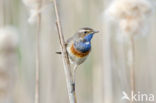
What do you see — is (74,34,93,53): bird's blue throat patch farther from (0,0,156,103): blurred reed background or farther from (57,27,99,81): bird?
(0,0,156,103): blurred reed background

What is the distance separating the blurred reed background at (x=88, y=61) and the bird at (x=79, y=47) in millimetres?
419

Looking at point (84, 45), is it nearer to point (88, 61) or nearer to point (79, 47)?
point (79, 47)

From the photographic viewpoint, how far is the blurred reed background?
264 cm

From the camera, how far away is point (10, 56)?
2209mm

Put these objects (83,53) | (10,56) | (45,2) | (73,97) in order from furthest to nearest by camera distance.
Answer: (10,56) → (83,53) → (45,2) → (73,97)

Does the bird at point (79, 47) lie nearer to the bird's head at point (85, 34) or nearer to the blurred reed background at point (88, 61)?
the bird's head at point (85, 34)

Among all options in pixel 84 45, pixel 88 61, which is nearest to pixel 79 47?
pixel 84 45

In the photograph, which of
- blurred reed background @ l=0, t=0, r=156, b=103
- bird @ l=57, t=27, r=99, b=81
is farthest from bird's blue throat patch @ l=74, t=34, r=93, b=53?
blurred reed background @ l=0, t=0, r=156, b=103

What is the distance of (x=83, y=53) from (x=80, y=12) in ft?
3.40

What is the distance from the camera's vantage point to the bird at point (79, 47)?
2051 mm

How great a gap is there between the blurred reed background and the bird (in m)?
0.42

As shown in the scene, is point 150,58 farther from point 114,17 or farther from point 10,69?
point 10,69

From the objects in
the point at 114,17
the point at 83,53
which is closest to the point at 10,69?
the point at 83,53

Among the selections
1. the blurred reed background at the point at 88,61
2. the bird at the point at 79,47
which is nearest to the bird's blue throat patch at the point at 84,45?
the bird at the point at 79,47
